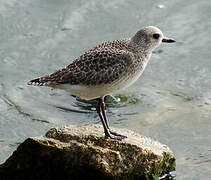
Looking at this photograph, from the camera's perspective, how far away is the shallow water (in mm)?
11578

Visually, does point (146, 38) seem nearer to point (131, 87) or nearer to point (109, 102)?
point (109, 102)

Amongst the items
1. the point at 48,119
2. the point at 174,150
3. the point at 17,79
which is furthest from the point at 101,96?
the point at 17,79

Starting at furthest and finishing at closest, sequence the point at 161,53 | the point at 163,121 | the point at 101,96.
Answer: the point at 161,53
the point at 163,121
the point at 101,96

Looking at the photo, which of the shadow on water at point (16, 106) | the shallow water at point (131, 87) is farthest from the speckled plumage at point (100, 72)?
the shadow on water at point (16, 106)

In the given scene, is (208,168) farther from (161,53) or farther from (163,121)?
(161,53)

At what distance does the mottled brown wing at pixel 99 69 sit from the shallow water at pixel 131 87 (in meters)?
2.44

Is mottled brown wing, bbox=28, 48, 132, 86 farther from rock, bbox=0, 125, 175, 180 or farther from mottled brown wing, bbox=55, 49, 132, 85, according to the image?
rock, bbox=0, 125, 175, 180

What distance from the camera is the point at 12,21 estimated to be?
1574cm

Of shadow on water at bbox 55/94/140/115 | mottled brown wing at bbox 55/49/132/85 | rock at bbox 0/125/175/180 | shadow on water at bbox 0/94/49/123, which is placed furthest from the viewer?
shadow on water at bbox 55/94/140/115

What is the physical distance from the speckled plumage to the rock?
76cm

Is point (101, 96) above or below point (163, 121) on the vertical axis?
above

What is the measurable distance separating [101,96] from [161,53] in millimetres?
5992

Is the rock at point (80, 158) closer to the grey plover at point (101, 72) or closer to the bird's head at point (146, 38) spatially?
the grey plover at point (101, 72)

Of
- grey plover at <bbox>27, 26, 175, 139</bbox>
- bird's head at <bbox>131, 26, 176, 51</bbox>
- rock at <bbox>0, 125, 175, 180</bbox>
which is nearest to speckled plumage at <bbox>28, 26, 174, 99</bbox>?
A: grey plover at <bbox>27, 26, 175, 139</bbox>
